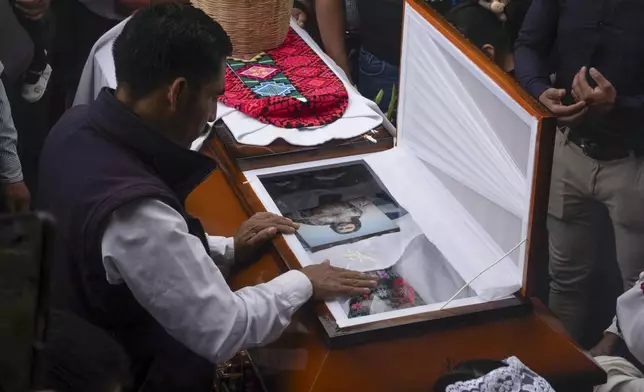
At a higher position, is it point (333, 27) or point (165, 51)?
point (165, 51)

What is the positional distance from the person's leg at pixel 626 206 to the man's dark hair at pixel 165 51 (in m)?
1.21

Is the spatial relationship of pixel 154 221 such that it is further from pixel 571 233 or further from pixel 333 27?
pixel 333 27

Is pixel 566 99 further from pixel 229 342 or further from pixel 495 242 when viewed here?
pixel 229 342

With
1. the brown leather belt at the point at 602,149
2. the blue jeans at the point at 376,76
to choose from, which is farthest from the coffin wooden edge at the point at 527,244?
the blue jeans at the point at 376,76

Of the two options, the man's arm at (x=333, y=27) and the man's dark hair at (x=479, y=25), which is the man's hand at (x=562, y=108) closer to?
the man's dark hair at (x=479, y=25)

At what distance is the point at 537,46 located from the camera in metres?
2.43

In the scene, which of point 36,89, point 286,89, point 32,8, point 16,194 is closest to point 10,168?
point 16,194

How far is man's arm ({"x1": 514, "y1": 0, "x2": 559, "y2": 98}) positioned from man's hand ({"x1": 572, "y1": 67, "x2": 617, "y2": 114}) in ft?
0.54

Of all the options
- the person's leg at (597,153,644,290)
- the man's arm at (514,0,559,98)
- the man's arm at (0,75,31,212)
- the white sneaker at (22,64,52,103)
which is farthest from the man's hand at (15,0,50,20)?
the person's leg at (597,153,644,290)

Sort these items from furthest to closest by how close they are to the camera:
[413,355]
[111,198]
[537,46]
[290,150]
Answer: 1. [537,46]
2. [290,150]
3. [413,355]
4. [111,198]

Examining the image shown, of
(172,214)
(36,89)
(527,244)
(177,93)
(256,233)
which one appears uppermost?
(177,93)

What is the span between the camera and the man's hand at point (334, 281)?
162 centimetres

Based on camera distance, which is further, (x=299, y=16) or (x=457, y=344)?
(x=299, y=16)

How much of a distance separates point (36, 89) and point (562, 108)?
1470 mm
